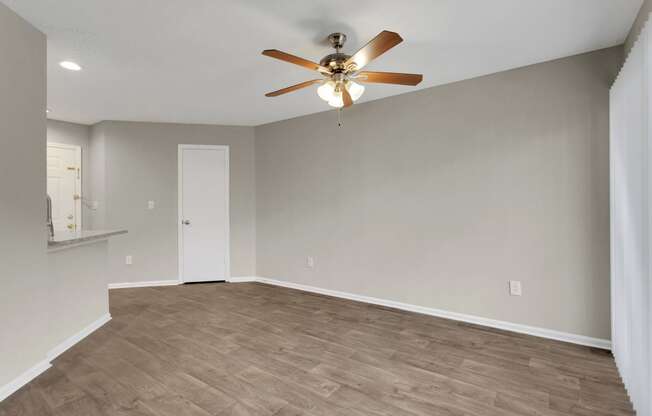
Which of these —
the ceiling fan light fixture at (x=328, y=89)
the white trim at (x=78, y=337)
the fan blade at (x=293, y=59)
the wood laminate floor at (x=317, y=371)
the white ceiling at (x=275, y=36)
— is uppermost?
the white ceiling at (x=275, y=36)

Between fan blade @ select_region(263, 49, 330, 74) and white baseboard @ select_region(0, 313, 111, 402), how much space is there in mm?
2561

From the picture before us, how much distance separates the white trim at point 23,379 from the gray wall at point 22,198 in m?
0.03

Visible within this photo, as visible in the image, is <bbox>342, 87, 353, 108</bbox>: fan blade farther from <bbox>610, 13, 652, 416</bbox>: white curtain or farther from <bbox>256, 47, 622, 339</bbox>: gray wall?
<bbox>610, 13, 652, 416</bbox>: white curtain

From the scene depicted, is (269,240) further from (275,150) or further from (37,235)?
(37,235)

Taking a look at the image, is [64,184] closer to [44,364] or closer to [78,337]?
[78,337]

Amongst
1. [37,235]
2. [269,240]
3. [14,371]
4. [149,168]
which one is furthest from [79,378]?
[149,168]

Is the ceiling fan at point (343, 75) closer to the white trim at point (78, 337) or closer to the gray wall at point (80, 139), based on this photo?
the white trim at point (78, 337)

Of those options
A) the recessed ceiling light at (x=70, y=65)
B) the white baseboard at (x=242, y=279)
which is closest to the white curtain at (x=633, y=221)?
the recessed ceiling light at (x=70, y=65)

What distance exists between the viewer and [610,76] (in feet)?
8.44

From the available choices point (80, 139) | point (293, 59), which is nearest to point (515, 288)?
point (293, 59)

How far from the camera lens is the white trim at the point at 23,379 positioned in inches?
78.5

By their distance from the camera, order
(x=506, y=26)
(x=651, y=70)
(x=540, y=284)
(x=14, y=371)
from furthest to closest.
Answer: (x=540, y=284), (x=506, y=26), (x=14, y=371), (x=651, y=70)

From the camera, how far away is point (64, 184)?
189 inches

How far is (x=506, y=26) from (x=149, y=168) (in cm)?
467
